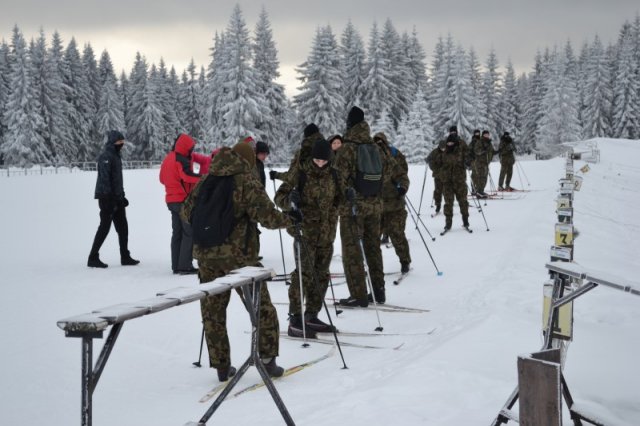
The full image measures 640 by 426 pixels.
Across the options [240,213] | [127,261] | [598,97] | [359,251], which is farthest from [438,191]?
[598,97]

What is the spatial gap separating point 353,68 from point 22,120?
33550 mm

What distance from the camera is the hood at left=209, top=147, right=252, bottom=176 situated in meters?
5.23

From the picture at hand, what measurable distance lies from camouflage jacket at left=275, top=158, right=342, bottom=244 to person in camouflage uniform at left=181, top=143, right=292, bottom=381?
1.33m

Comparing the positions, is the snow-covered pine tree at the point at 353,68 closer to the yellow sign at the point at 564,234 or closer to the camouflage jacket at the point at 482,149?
the camouflage jacket at the point at 482,149

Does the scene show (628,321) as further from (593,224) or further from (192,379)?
(593,224)

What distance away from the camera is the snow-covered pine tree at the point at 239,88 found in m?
49.3

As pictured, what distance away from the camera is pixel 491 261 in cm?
1077

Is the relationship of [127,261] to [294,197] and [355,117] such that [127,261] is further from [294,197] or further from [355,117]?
[294,197]

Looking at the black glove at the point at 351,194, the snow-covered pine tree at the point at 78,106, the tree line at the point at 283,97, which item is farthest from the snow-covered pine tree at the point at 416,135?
the black glove at the point at 351,194

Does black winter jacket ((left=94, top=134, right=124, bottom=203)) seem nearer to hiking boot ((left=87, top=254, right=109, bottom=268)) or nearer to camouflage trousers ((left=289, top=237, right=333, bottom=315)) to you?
hiking boot ((left=87, top=254, right=109, bottom=268))

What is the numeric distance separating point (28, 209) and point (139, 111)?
51.0 metres

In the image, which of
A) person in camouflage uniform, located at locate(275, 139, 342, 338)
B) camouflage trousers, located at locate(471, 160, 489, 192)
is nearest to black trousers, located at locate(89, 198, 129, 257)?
person in camouflage uniform, located at locate(275, 139, 342, 338)

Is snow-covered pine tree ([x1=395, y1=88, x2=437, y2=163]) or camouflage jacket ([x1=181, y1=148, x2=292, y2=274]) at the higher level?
snow-covered pine tree ([x1=395, y1=88, x2=437, y2=163])

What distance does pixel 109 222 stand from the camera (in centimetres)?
1094
